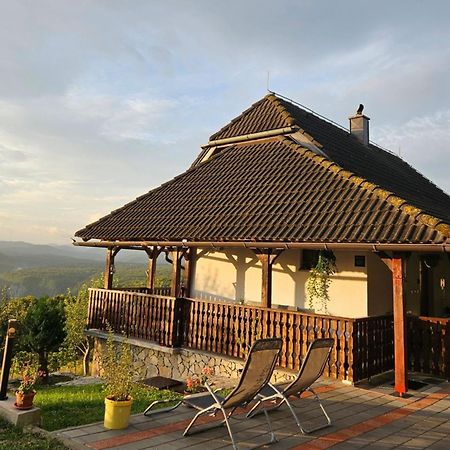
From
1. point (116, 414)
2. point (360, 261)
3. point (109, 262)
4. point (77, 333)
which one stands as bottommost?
point (77, 333)

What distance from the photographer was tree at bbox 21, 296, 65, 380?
11297 millimetres

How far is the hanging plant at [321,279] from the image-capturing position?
1011 centimetres

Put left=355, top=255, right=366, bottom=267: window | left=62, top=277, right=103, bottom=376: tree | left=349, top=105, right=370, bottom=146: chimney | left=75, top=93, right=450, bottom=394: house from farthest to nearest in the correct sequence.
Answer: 1. left=349, top=105, right=370, bottom=146: chimney
2. left=62, top=277, right=103, bottom=376: tree
3. left=355, top=255, right=366, bottom=267: window
4. left=75, top=93, right=450, bottom=394: house

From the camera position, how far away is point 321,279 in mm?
10273

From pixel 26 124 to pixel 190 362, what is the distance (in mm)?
9015

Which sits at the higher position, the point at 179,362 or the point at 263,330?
the point at 263,330

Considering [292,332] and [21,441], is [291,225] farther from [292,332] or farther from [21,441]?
[21,441]

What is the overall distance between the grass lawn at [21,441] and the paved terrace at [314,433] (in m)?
0.12

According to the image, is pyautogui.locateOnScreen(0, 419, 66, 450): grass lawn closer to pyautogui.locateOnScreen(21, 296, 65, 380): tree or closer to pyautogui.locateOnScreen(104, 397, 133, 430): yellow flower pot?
pyautogui.locateOnScreen(104, 397, 133, 430): yellow flower pot

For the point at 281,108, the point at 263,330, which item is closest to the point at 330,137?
the point at 281,108

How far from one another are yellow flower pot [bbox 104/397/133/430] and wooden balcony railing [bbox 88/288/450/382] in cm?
408

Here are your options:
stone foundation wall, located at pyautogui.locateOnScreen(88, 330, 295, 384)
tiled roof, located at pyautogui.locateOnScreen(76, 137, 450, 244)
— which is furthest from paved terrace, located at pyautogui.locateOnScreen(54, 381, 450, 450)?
tiled roof, located at pyautogui.locateOnScreen(76, 137, 450, 244)

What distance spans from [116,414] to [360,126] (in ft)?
50.8

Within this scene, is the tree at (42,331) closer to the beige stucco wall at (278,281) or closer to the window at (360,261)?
the beige stucco wall at (278,281)
